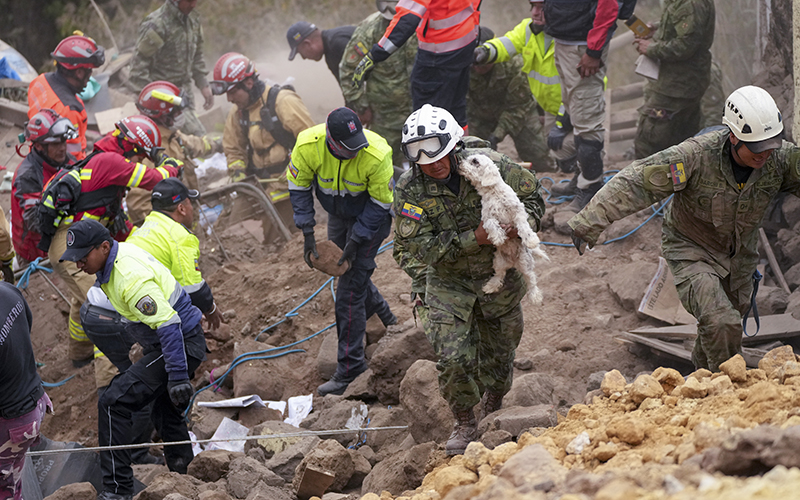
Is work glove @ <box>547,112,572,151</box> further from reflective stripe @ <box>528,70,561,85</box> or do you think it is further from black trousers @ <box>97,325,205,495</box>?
black trousers @ <box>97,325,205,495</box>

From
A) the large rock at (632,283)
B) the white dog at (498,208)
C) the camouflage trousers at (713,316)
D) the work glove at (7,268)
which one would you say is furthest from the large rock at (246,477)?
the work glove at (7,268)

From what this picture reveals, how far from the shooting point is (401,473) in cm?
445

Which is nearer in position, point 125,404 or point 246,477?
point 246,477

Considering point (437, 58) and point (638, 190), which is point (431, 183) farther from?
point (437, 58)

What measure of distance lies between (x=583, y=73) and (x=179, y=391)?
484 centimetres

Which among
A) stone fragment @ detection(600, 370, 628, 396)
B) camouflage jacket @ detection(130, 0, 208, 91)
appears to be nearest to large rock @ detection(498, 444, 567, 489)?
stone fragment @ detection(600, 370, 628, 396)

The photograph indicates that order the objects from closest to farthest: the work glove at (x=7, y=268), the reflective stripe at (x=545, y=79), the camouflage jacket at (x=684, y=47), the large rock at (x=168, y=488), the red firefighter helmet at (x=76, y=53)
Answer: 1. the large rock at (x=168, y=488)
2. the work glove at (x=7, y=268)
3. the camouflage jacket at (x=684, y=47)
4. the reflective stripe at (x=545, y=79)
5. the red firefighter helmet at (x=76, y=53)

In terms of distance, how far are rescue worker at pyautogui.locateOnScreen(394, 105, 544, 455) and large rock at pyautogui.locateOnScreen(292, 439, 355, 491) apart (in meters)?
0.73

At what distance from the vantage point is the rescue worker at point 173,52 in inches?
435

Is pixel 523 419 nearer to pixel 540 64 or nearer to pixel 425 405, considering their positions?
pixel 425 405

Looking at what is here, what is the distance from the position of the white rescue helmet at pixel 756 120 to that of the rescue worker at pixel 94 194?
16.5ft

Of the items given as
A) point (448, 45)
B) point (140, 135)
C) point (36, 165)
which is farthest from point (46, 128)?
point (448, 45)

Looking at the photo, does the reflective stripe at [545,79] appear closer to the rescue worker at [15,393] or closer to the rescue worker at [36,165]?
the rescue worker at [36,165]

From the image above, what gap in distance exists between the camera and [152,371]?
5254 mm
